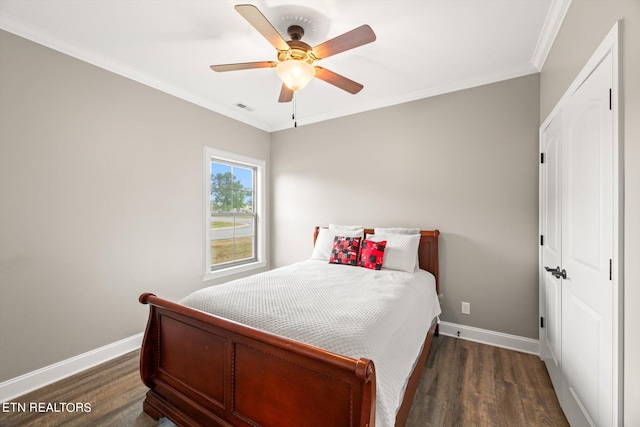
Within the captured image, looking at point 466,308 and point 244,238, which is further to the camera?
point 244,238

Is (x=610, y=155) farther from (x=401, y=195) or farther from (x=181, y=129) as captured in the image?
(x=181, y=129)

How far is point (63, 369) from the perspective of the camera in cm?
212

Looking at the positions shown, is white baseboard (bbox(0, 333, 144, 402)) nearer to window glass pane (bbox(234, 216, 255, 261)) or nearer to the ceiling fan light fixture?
window glass pane (bbox(234, 216, 255, 261))

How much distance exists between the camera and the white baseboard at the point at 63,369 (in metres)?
1.88

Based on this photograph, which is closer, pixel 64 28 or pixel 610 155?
pixel 610 155

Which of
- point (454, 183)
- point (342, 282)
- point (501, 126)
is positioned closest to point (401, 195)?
point (454, 183)

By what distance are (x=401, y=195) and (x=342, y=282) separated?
1.41 metres

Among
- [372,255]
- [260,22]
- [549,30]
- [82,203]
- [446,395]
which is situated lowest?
[446,395]

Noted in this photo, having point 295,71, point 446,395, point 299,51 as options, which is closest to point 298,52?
point 299,51

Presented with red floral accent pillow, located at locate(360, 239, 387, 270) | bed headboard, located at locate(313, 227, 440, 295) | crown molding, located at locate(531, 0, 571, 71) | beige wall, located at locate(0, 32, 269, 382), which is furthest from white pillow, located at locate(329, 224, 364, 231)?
crown molding, located at locate(531, 0, 571, 71)

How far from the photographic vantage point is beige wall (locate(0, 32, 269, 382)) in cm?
192

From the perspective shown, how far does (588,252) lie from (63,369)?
3.67 m

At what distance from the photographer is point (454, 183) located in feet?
9.23

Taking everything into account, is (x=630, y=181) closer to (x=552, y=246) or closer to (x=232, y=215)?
(x=552, y=246)
